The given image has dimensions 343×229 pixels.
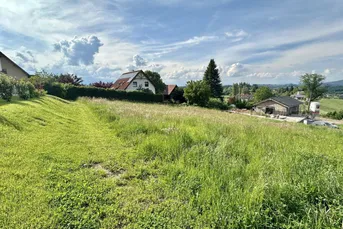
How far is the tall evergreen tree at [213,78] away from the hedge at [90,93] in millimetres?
22127

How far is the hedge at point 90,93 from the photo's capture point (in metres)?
24.1

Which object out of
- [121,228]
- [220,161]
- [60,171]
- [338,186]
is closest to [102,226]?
[121,228]

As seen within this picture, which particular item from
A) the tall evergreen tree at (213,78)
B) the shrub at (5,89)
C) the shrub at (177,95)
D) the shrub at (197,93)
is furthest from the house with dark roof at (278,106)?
the shrub at (5,89)

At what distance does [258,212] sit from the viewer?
99.4 inches

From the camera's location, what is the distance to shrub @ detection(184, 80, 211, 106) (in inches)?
1324

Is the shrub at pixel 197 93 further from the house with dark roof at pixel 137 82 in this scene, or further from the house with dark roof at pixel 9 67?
the house with dark roof at pixel 9 67

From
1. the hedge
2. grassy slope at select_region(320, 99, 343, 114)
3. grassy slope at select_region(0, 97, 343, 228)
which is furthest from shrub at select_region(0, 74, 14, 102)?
grassy slope at select_region(320, 99, 343, 114)

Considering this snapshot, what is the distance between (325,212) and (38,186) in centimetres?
462

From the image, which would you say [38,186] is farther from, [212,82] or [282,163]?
[212,82]

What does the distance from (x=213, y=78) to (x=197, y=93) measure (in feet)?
66.3

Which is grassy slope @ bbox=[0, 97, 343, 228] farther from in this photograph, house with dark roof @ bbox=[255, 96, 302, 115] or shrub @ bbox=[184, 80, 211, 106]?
house with dark roof @ bbox=[255, 96, 302, 115]

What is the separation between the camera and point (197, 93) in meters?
33.6

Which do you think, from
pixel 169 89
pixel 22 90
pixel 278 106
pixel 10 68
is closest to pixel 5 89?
pixel 22 90

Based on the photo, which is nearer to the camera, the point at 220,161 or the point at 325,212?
the point at 325,212
